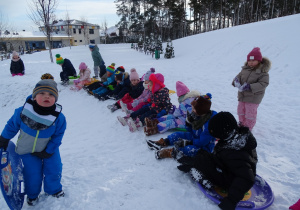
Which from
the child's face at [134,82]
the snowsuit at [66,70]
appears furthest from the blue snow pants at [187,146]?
the snowsuit at [66,70]

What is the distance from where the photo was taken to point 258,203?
226 centimetres

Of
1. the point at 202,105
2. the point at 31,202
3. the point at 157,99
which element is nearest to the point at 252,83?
the point at 202,105

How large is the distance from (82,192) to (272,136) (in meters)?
3.73

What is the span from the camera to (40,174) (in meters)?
2.42

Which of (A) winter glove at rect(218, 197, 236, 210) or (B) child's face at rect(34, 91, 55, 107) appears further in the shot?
(B) child's face at rect(34, 91, 55, 107)

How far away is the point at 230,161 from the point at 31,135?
2248 millimetres

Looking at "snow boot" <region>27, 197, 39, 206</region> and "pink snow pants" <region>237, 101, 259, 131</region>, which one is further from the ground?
"pink snow pants" <region>237, 101, 259, 131</region>

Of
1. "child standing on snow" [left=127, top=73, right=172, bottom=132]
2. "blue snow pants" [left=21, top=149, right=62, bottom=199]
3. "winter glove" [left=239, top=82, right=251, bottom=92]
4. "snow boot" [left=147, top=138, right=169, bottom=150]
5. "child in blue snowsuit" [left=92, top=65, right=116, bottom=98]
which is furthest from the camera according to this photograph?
"child in blue snowsuit" [left=92, top=65, right=116, bottom=98]

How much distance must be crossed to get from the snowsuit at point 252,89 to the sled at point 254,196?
1.78 metres

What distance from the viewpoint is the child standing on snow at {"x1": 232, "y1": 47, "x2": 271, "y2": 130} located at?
372 cm

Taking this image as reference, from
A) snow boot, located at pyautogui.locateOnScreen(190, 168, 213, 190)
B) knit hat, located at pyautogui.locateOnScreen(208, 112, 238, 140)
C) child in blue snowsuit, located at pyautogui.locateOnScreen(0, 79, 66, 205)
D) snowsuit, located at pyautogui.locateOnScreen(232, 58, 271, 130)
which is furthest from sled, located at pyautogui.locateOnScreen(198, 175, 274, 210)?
child in blue snowsuit, located at pyautogui.locateOnScreen(0, 79, 66, 205)

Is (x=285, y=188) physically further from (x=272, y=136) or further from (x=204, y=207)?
(x=272, y=136)

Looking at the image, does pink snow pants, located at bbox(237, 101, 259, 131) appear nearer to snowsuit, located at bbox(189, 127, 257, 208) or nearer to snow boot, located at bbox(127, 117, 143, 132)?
snowsuit, located at bbox(189, 127, 257, 208)

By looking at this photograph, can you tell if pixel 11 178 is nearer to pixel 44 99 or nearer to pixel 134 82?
pixel 44 99
